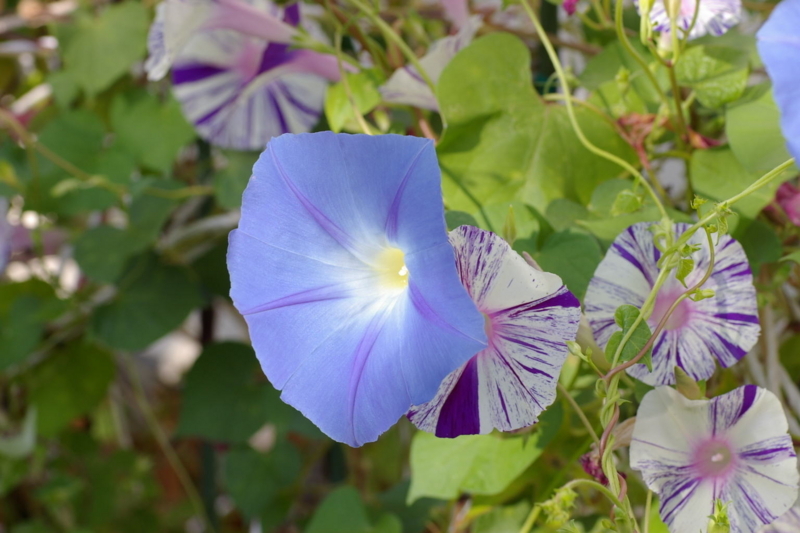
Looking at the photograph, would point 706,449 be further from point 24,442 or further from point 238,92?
point 24,442

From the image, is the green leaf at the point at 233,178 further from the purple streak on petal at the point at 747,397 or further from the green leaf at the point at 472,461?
the purple streak on petal at the point at 747,397

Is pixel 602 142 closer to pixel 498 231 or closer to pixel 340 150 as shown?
pixel 498 231

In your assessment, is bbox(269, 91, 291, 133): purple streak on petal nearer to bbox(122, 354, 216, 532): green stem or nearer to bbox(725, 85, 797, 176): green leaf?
bbox(725, 85, 797, 176): green leaf

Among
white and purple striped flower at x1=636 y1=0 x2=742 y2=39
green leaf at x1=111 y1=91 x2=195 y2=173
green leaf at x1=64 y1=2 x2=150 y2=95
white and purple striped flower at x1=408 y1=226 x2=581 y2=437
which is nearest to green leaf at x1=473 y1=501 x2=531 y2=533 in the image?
white and purple striped flower at x1=408 y1=226 x2=581 y2=437

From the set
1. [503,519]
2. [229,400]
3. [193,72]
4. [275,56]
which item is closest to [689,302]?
[503,519]

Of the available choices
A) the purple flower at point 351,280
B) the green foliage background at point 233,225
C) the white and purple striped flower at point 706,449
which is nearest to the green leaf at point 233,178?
the green foliage background at point 233,225

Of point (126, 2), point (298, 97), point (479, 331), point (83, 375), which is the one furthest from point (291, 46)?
point (83, 375)
